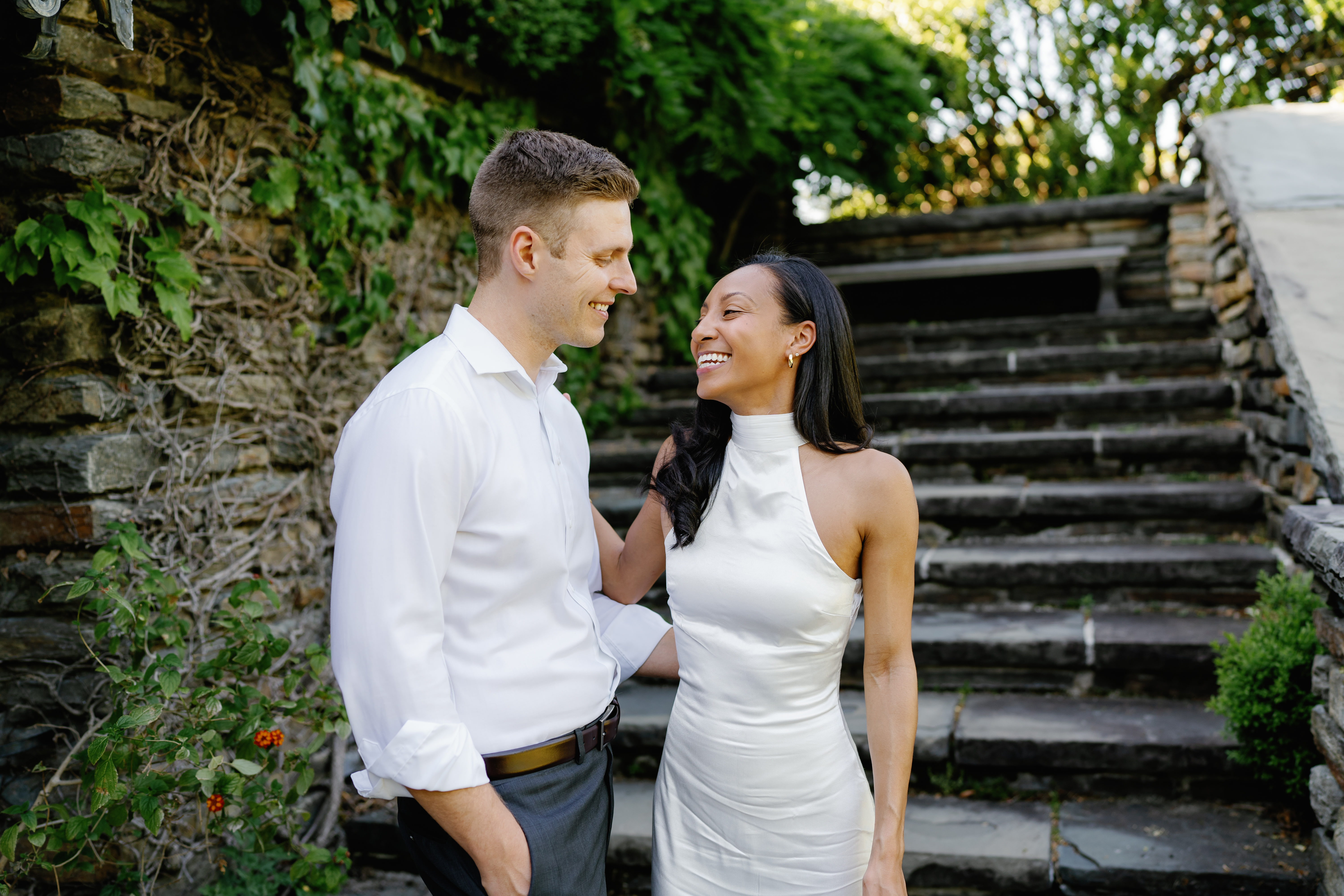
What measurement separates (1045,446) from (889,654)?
9.65 feet

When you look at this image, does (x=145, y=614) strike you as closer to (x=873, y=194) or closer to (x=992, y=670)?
(x=992, y=670)

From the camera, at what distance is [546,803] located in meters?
1.56

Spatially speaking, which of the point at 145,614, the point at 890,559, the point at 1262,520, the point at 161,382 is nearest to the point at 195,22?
the point at 161,382

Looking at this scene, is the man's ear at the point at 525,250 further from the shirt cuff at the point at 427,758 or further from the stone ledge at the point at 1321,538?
the stone ledge at the point at 1321,538

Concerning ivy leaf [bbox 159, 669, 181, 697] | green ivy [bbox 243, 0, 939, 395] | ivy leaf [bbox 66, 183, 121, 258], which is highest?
green ivy [bbox 243, 0, 939, 395]

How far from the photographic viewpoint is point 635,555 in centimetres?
198

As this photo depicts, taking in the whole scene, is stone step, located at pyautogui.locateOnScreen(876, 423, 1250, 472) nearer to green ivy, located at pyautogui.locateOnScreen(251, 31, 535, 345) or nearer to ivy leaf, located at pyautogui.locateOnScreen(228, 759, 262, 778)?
green ivy, located at pyautogui.locateOnScreen(251, 31, 535, 345)

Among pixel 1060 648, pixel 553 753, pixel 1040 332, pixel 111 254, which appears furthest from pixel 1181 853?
pixel 1040 332

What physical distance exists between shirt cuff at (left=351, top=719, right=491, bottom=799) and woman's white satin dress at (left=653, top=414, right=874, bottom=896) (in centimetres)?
55

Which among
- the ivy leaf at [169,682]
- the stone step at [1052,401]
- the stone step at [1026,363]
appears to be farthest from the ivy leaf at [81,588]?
the stone step at [1026,363]

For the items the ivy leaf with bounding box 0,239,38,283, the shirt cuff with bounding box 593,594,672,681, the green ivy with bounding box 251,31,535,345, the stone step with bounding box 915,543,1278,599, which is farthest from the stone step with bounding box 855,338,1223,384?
the ivy leaf with bounding box 0,239,38,283

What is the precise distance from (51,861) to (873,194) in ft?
23.4

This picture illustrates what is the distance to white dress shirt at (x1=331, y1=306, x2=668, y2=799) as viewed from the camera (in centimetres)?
135

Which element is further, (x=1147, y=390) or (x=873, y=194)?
(x=873, y=194)
